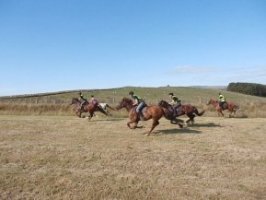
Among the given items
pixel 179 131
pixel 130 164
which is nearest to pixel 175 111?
pixel 179 131

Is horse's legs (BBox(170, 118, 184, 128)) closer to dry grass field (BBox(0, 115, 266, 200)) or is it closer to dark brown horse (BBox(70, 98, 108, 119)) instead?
dry grass field (BBox(0, 115, 266, 200))

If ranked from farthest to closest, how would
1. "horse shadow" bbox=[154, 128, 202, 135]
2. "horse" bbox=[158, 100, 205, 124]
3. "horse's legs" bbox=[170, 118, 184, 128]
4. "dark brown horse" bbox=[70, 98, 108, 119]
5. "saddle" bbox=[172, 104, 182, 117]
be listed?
"dark brown horse" bbox=[70, 98, 108, 119]
"saddle" bbox=[172, 104, 182, 117]
"horse's legs" bbox=[170, 118, 184, 128]
"horse" bbox=[158, 100, 205, 124]
"horse shadow" bbox=[154, 128, 202, 135]

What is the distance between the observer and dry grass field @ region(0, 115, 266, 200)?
13633 mm

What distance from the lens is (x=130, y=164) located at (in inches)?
637

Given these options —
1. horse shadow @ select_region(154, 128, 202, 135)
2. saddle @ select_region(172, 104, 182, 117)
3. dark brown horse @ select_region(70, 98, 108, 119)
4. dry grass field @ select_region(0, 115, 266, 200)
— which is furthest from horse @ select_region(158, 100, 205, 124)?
dark brown horse @ select_region(70, 98, 108, 119)

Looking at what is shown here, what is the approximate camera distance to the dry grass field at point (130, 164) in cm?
1363

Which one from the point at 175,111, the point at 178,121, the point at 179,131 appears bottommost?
the point at 179,131

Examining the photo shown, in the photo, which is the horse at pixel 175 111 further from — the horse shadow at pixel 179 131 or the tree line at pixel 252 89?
the tree line at pixel 252 89

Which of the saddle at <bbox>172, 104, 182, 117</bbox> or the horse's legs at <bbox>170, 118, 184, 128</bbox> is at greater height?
the saddle at <bbox>172, 104, 182, 117</bbox>

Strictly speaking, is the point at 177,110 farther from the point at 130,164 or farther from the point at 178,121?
the point at 130,164

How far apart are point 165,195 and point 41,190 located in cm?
361

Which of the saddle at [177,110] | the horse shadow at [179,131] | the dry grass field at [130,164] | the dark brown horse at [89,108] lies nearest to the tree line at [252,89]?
the dark brown horse at [89,108]

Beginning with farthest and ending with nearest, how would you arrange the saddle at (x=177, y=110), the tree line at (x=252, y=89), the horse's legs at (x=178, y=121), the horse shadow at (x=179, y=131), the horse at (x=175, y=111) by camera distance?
the tree line at (x=252, y=89) → the saddle at (x=177, y=110) → the horse's legs at (x=178, y=121) → the horse at (x=175, y=111) → the horse shadow at (x=179, y=131)

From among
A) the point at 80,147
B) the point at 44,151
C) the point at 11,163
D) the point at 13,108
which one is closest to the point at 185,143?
the point at 80,147
